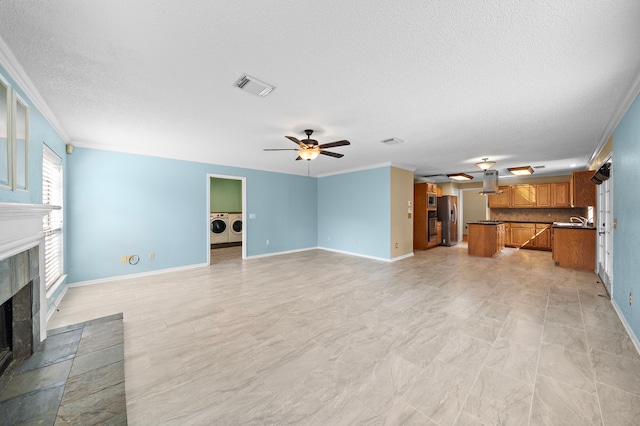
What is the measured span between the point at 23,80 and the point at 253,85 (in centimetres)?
193

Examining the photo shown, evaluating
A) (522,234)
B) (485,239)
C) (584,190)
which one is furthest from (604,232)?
(522,234)

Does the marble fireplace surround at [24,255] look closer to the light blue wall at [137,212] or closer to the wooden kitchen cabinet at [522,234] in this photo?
the light blue wall at [137,212]

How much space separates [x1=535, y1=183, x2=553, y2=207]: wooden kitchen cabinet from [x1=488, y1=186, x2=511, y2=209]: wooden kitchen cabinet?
714mm

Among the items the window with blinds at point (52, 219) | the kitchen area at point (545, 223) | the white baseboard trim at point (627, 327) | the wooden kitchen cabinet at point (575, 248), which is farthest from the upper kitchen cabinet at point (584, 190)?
the window with blinds at point (52, 219)

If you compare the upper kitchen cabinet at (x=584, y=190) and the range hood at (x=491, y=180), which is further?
the range hood at (x=491, y=180)

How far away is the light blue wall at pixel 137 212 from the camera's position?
13.5 feet

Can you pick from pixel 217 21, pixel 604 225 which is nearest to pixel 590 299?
pixel 604 225

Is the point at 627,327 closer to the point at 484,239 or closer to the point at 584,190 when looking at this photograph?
the point at 584,190

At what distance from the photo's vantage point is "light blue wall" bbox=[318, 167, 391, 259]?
19.9 feet

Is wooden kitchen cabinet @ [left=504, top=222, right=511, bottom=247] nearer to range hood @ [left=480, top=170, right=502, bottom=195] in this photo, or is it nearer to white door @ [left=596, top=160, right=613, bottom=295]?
range hood @ [left=480, top=170, right=502, bottom=195]

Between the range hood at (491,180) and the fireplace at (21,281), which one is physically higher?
the range hood at (491,180)

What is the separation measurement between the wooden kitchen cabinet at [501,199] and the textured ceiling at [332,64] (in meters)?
4.92

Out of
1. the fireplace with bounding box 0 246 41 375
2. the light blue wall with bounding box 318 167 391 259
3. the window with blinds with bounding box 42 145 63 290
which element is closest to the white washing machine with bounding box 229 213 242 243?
the light blue wall with bounding box 318 167 391 259

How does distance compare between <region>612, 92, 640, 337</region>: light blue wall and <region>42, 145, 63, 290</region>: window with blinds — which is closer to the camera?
<region>612, 92, 640, 337</region>: light blue wall
